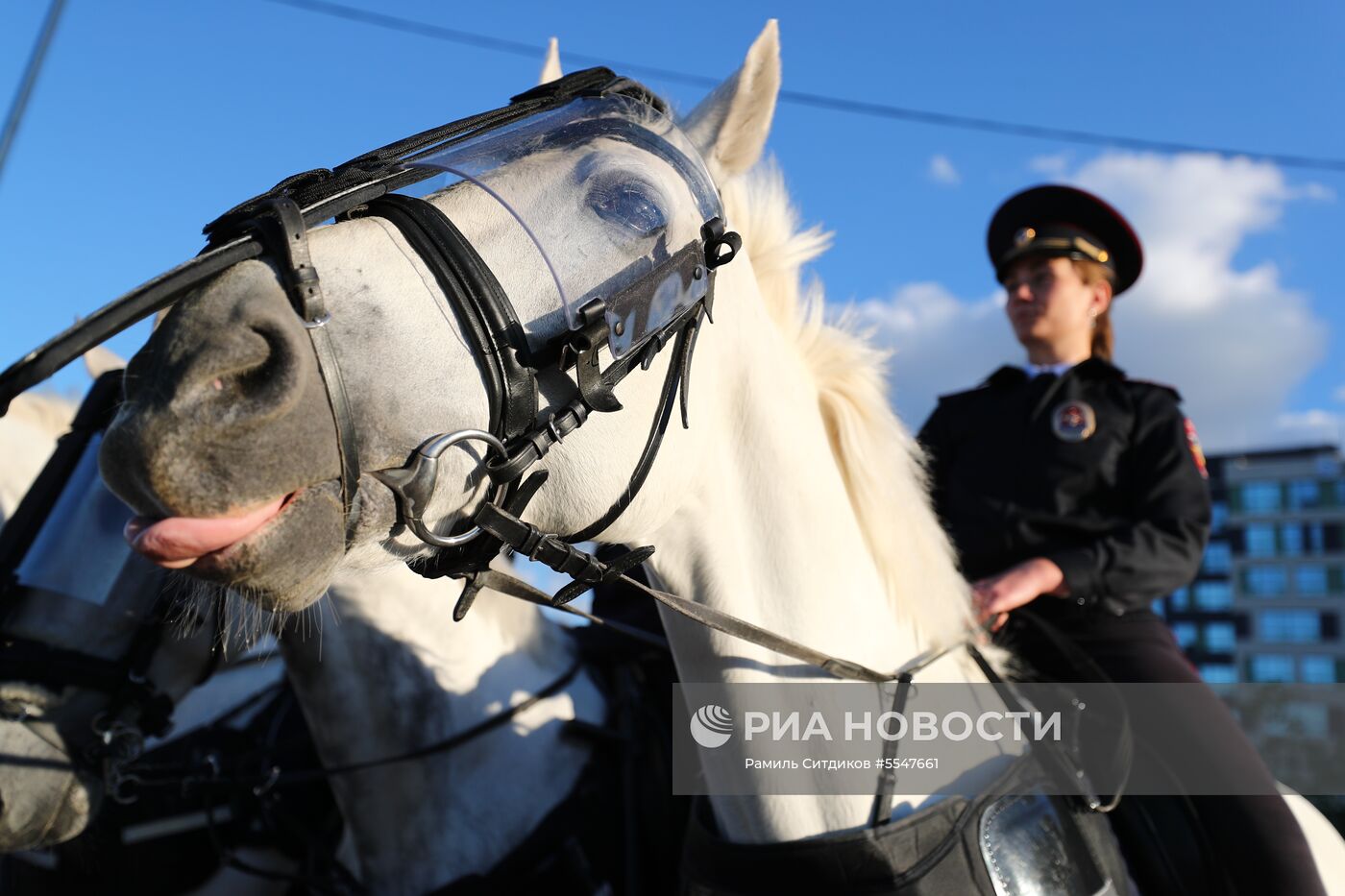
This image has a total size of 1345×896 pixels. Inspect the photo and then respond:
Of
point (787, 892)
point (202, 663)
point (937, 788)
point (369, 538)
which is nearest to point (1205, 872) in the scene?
point (937, 788)

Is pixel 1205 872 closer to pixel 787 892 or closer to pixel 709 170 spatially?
pixel 787 892

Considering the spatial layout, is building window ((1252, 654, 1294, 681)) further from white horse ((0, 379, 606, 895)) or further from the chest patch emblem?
white horse ((0, 379, 606, 895))

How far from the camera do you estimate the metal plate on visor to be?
162 cm

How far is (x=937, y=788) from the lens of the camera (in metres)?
2.13

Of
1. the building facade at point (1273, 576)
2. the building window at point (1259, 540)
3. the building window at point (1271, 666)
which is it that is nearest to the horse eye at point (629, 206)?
the building facade at point (1273, 576)

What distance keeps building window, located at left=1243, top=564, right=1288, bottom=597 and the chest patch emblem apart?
72271 millimetres

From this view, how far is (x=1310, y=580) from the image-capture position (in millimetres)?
64438

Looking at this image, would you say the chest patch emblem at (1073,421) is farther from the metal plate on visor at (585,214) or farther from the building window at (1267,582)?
the building window at (1267,582)

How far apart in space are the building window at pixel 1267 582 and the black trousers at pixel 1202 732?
238 ft

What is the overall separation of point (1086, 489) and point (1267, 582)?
7298 centimetres

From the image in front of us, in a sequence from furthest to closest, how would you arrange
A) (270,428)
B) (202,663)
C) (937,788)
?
(202,663) < (937,788) < (270,428)

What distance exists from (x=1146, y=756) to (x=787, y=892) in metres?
1.14

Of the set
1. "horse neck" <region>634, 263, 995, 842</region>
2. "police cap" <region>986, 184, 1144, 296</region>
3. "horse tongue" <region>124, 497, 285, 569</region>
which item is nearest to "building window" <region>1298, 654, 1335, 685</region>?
"police cap" <region>986, 184, 1144, 296</region>

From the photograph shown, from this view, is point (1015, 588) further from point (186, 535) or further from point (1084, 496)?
point (186, 535)
